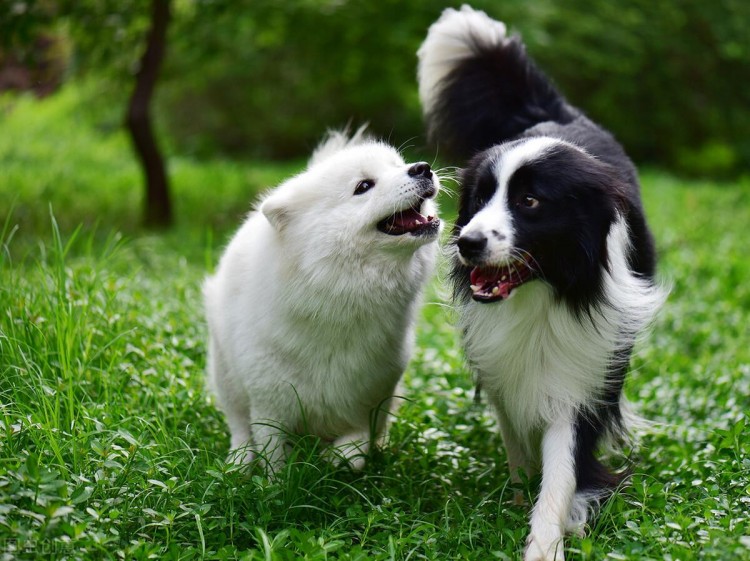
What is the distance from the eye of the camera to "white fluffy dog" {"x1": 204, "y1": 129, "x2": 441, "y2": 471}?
10.6ft

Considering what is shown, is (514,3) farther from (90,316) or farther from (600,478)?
(600,478)

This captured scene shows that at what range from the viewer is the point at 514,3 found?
869 cm

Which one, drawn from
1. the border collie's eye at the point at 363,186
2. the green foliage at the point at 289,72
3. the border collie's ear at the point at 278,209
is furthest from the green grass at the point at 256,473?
the green foliage at the point at 289,72

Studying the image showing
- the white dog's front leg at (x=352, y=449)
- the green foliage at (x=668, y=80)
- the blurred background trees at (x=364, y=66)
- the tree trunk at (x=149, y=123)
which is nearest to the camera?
the white dog's front leg at (x=352, y=449)

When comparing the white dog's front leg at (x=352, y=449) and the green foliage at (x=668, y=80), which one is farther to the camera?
the green foliage at (x=668, y=80)

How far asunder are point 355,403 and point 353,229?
74 cm

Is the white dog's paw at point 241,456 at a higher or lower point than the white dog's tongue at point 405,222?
lower

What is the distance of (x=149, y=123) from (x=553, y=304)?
607 cm

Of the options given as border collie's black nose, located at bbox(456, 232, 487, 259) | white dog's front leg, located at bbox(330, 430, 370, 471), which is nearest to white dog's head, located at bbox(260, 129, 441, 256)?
border collie's black nose, located at bbox(456, 232, 487, 259)

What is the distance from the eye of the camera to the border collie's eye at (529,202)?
116 inches

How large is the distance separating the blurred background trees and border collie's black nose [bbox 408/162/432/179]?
5.24 metres

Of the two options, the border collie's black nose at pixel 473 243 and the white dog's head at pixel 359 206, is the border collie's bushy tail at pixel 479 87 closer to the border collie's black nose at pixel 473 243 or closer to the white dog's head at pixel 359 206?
the white dog's head at pixel 359 206

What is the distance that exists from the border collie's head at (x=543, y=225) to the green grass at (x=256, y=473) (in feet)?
2.53

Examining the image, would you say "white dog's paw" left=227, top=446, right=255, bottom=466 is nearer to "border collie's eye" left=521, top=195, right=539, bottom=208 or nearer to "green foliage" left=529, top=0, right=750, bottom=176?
"border collie's eye" left=521, top=195, right=539, bottom=208
